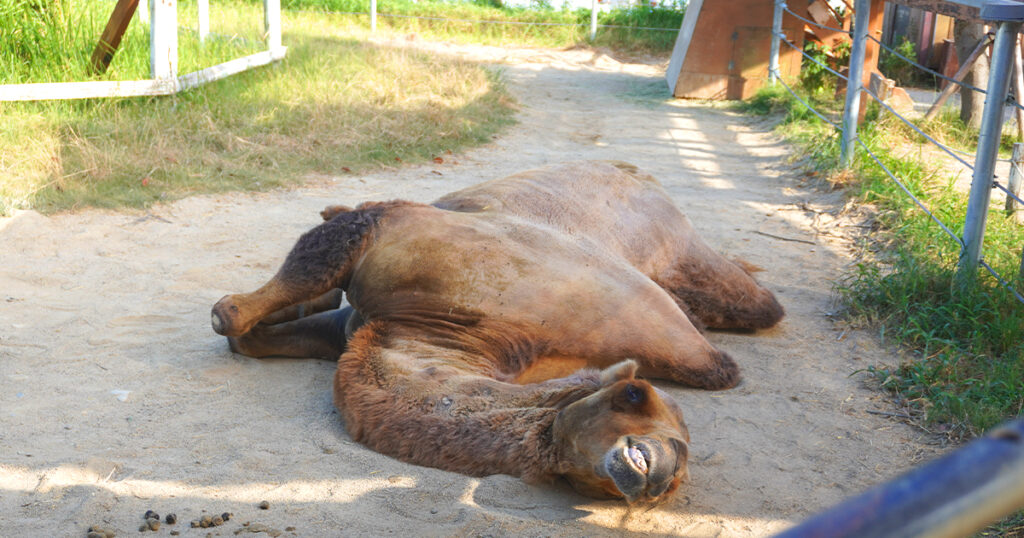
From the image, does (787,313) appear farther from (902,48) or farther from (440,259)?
(902,48)

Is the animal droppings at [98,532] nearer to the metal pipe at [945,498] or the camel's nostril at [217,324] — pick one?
the camel's nostril at [217,324]

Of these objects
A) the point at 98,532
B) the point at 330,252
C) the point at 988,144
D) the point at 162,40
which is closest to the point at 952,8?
the point at 988,144

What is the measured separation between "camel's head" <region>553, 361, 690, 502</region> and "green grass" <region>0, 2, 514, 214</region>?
4.48m

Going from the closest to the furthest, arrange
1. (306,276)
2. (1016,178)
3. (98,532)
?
(98,532) < (306,276) < (1016,178)

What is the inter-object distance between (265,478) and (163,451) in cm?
43

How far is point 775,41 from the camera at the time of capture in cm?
1170

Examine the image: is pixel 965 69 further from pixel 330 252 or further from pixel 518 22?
pixel 518 22

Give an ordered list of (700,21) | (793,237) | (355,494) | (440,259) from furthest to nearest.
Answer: (700,21) → (793,237) → (440,259) → (355,494)

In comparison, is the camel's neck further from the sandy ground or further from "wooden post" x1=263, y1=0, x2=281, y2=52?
"wooden post" x1=263, y1=0, x2=281, y2=52

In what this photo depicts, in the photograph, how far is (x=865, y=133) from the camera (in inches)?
318

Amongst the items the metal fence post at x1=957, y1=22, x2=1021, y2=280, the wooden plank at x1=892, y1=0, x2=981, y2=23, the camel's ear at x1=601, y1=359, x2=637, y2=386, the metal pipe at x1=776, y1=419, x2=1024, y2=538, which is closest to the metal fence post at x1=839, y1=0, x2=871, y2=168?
the wooden plank at x1=892, y1=0, x2=981, y2=23

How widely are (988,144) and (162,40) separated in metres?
6.56

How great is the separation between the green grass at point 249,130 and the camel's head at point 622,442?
448cm

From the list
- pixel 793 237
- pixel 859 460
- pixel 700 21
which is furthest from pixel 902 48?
pixel 859 460
